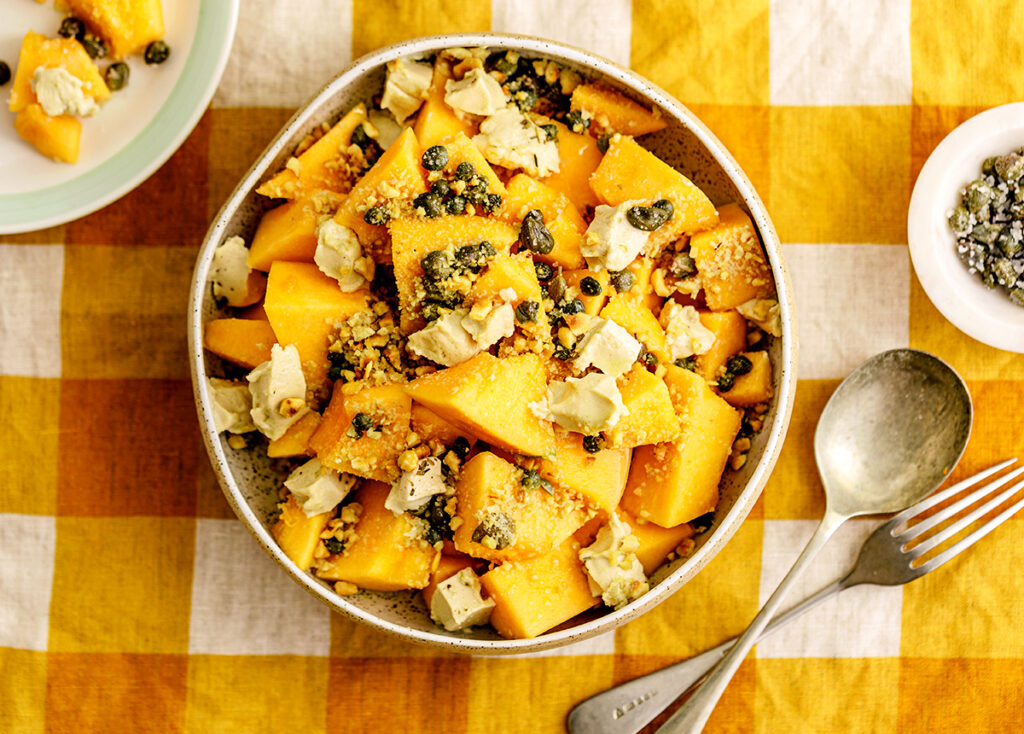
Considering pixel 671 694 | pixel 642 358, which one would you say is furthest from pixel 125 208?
pixel 671 694

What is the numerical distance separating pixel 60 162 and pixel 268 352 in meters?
0.54

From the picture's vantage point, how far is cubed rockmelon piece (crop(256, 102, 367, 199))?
4.06 feet

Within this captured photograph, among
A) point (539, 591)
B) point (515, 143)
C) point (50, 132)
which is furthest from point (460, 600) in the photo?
point (50, 132)

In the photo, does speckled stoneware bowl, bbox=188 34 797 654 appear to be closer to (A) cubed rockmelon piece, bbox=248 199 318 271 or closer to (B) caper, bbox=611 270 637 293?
(A) cubed rockmelon piece, bbox=248 199 318 271

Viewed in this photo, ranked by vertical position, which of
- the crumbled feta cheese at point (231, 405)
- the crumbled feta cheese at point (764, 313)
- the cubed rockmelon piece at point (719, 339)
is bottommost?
the crumbled feta cheese at point (231, 405)

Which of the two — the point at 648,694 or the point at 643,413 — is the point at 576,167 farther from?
the point at 648,694

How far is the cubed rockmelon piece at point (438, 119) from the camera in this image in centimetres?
122

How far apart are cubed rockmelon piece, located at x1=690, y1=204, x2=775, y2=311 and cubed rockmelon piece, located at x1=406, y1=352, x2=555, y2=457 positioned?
30 cm

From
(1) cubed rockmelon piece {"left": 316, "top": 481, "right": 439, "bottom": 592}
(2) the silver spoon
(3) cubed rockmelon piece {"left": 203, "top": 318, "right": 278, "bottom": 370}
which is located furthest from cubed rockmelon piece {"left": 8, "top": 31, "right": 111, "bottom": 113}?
(2) the silver spoon

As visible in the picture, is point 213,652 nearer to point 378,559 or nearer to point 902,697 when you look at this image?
point 378,559

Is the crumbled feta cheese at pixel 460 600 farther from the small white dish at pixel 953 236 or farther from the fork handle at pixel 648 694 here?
the small white dish at pixel 953 236

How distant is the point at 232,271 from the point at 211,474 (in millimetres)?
413

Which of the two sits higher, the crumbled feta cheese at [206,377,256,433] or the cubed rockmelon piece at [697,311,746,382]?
the cubed rockmelon piece at [697,311,746,382]

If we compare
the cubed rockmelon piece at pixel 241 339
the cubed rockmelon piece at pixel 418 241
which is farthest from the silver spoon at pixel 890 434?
the cubed rockmelon piece at pixel 241 339
